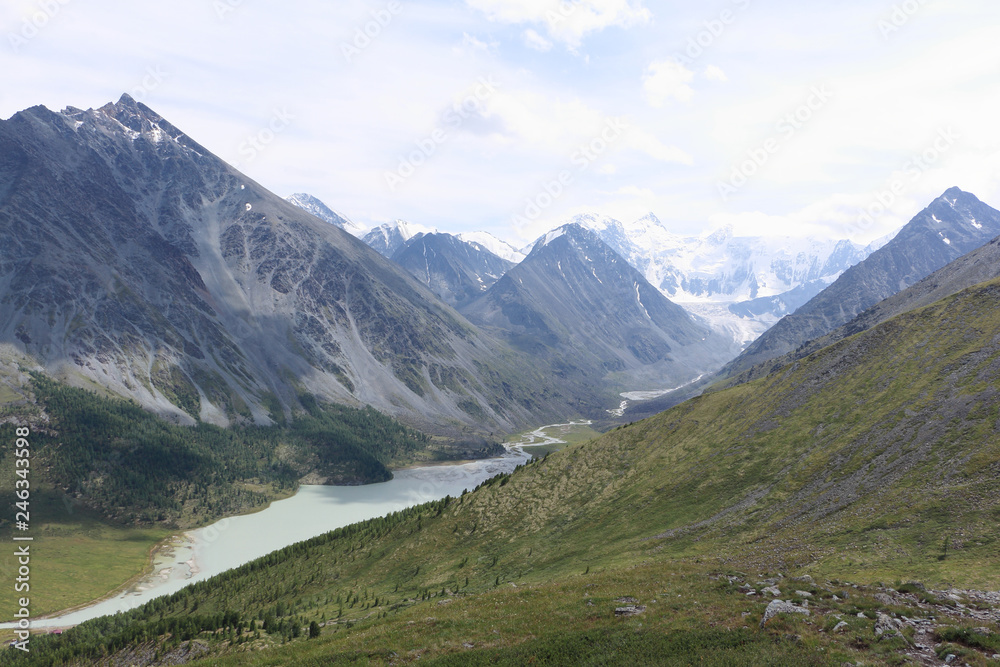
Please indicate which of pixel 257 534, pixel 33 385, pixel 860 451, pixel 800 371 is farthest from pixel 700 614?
pixel 33 385

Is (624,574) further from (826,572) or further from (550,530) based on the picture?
(550,530)

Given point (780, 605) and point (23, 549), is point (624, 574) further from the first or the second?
point (23, 549)

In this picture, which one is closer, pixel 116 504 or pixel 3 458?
pixel 3 458

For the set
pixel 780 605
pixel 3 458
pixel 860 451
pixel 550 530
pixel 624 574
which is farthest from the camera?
pixel 3 458

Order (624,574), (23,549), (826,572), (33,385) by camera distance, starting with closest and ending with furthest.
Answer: (826,572) → (624,574) → (23,549) → (33,385)

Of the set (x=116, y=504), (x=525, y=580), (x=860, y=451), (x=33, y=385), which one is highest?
(x=33, y=385)

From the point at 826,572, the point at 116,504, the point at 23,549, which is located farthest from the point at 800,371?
the point at 116,504

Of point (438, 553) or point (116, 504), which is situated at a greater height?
point (116, 504)
